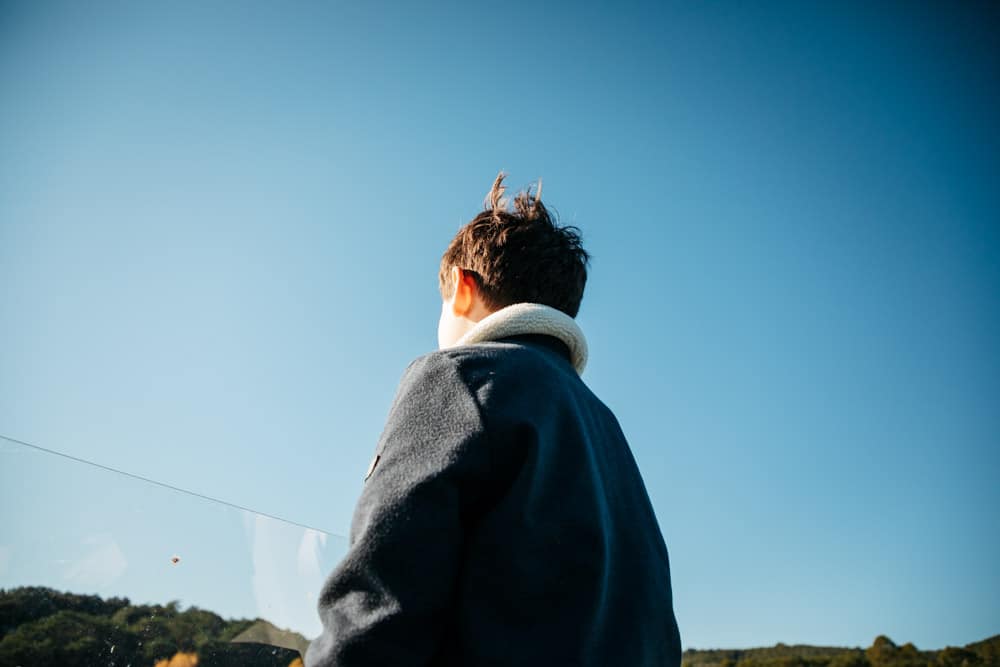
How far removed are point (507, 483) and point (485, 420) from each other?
0.13 m

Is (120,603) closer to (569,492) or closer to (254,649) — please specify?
(254,649)

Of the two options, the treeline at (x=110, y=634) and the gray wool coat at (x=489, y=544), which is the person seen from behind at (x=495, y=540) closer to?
the gray wool coat at (x=489, y=544)

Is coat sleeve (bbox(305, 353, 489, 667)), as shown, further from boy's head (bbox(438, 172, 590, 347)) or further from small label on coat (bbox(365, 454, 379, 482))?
boy's head (bbox(438, 172, 590, 347))

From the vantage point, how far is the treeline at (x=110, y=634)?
4.68 feet

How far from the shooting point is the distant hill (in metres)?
1.43

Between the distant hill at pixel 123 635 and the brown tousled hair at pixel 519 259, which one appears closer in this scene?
the distant hill at pixel 123 635

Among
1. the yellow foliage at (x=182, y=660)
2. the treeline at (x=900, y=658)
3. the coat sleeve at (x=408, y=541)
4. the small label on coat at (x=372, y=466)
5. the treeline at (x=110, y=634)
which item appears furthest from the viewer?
the treeline at (x=900, y=658)

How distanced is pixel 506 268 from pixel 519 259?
0.06 m

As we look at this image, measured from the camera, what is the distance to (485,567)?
100cm

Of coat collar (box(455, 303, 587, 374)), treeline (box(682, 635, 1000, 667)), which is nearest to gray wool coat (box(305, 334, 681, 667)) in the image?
coat collar (box(455, 303, 587, 374))

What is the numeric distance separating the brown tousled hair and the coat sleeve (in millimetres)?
692

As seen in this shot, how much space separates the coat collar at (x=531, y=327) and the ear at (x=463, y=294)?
0.89 feet

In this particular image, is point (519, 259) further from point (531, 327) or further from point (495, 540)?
point (495, 540)

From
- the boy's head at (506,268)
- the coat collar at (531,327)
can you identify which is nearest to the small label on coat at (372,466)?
the coat collar at (531,327)
